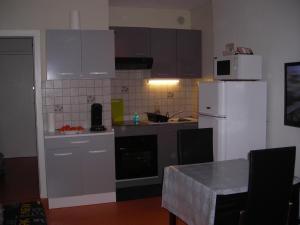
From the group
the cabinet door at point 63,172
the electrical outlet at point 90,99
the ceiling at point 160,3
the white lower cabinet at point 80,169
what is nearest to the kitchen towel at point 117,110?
the electrical outlet at point 90,99

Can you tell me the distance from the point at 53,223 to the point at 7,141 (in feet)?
12.4

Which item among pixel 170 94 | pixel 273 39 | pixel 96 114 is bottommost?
pixel 96 114

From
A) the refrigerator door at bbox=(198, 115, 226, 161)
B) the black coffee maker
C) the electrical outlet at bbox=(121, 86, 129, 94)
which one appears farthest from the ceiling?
the refrigerator door at bbox=(198, 115, 226, 161)

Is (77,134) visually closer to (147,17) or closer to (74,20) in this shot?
(74,20)

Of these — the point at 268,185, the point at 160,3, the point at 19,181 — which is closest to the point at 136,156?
the point at 19,181

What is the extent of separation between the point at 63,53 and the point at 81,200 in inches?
73.5

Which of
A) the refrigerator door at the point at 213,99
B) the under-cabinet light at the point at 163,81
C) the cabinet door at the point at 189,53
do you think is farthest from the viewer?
the under-cabinet light at the point at 163,81

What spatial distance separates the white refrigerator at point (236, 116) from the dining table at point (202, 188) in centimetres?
47

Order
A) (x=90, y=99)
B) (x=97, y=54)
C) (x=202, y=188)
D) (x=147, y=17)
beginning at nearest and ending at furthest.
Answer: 1. (x=202, y=188)
2. (x=97, y=54)
3. (x=90, y=99)
4. (x=147, y=17)

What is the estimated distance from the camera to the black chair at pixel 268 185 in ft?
7.80

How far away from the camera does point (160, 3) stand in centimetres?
531

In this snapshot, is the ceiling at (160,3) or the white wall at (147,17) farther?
the white wall at (147,17)

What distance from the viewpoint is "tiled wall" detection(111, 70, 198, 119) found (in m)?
5.50

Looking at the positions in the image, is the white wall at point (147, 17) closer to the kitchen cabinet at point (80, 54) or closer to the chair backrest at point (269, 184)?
the kitchen cabinet at point (80, 54)
